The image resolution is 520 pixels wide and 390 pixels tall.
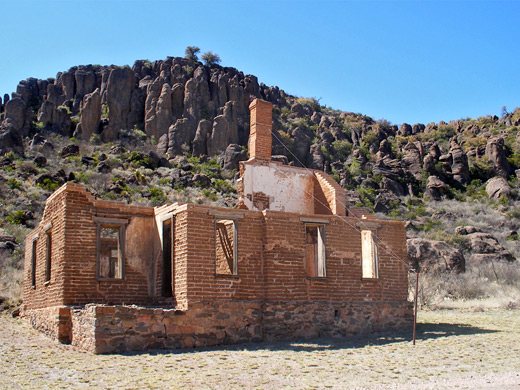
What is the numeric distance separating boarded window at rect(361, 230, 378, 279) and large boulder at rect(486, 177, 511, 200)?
33393 mm

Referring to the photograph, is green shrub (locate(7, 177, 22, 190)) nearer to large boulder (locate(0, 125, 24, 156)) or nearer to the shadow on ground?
large boulder (locate(0, 125, 24, 156))

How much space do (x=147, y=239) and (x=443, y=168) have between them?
1688 inches

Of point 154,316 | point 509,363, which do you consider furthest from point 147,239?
point 509,363

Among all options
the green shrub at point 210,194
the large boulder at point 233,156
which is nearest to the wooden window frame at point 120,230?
the green shrub at point 210,194

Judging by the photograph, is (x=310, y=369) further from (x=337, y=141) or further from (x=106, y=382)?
(x=337, y=141)

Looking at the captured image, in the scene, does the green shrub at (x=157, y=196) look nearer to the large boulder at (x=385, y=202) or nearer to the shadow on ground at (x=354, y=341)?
the large boulder at (x=385, y=202)

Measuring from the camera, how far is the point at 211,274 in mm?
14508

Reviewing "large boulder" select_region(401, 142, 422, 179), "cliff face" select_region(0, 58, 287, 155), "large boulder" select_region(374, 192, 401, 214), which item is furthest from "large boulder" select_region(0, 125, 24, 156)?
"large boulder" select_region(401, 142, 422, 179)

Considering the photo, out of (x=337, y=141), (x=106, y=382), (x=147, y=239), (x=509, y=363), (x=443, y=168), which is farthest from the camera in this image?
(x=337, y=141)

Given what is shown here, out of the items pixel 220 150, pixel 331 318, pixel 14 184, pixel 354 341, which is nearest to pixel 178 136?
pixel 220 150

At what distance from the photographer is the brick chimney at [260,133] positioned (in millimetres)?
18250

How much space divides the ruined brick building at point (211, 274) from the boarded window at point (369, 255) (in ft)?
0.17

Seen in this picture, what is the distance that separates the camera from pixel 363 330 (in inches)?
645

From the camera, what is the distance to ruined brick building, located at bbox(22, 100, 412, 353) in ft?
45.4
